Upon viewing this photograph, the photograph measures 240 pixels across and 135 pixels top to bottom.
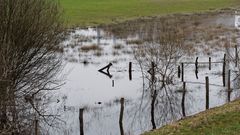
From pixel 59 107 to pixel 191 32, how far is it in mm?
38384

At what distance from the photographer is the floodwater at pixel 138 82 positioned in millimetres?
28750

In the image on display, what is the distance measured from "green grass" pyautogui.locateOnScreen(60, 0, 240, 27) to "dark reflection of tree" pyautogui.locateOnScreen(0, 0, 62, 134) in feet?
166

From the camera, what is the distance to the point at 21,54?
22.9 meters

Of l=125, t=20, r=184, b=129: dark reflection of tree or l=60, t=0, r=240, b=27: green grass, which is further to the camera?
l=60, t=0, r=240, b=27: green grass

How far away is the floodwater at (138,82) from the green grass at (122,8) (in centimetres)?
1906

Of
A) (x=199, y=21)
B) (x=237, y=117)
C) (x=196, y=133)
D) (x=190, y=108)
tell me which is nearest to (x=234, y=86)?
(x=190, y=108)

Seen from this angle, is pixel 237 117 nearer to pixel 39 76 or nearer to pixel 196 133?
pixel 196 133

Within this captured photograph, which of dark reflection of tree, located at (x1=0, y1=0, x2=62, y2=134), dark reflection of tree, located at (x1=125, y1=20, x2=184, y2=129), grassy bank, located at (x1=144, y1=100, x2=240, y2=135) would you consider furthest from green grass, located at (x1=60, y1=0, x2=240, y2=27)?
grassy bank, located at (x1=144, y1=100, x2=240, y2=135)

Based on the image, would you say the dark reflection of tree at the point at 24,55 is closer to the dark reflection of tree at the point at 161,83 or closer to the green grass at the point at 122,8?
the dark reflection of tree at the point at 161,83

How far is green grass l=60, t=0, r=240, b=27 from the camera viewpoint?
83875mm

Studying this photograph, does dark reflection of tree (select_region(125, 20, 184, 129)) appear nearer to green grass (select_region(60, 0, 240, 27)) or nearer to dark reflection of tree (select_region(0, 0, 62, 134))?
dark reflection of tree (select_region(0, 0, 62, 134))

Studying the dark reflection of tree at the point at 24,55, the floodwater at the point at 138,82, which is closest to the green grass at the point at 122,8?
the floodwater at the point at 138,82

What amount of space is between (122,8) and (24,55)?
74840 millimetres

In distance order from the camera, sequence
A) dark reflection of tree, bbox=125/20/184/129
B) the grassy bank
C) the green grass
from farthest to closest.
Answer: the green grass < dark reflection of tree, bbox=125/20/184/129 < the grassy bank
